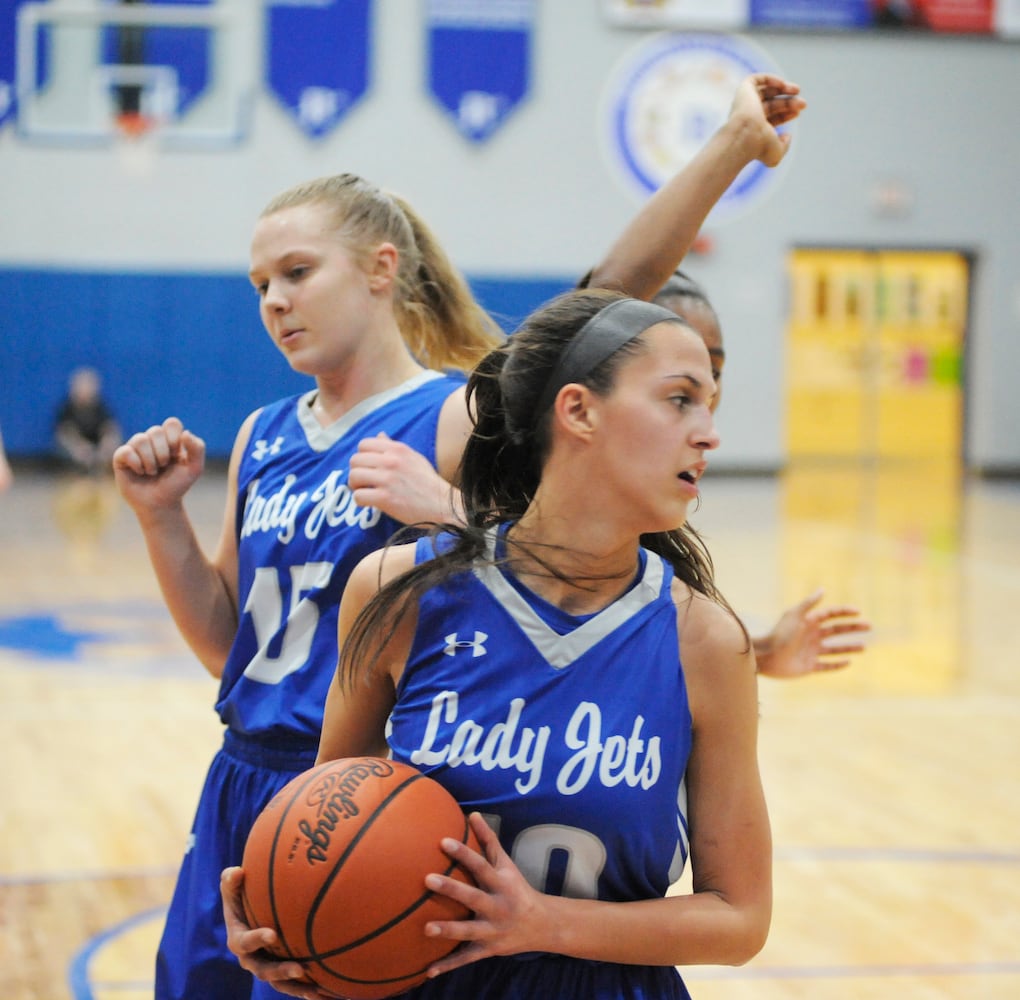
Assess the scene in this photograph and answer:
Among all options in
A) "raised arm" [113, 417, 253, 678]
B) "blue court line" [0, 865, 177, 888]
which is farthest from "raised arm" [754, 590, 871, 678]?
"blue court line" [0, 865, 177, 888]

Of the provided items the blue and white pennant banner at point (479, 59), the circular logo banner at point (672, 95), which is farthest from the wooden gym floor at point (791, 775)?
the blue and white pennant banner at point (479, 59)

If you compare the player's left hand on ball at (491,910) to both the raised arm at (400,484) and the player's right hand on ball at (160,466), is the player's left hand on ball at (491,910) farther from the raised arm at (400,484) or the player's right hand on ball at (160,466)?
the player's right hand on ball at (160,466)

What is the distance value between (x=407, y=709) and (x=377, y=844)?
0.18 meters

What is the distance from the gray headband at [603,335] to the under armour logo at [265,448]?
0.79 metres

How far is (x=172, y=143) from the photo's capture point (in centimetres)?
1513

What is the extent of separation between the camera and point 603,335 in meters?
1.64

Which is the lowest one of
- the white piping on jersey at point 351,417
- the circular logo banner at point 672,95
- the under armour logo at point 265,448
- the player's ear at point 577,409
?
the under armour logo at point 265,448

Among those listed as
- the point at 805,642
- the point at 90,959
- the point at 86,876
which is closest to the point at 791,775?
the point at 86,876

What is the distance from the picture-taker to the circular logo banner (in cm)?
1661

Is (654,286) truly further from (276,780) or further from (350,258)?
(276,780)

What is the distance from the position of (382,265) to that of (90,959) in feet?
7.07

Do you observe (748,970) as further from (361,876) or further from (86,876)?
(361,876)

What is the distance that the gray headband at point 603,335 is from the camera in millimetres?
1631

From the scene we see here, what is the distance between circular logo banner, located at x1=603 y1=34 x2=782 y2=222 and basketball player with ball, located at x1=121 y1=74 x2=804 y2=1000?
14.7 m
